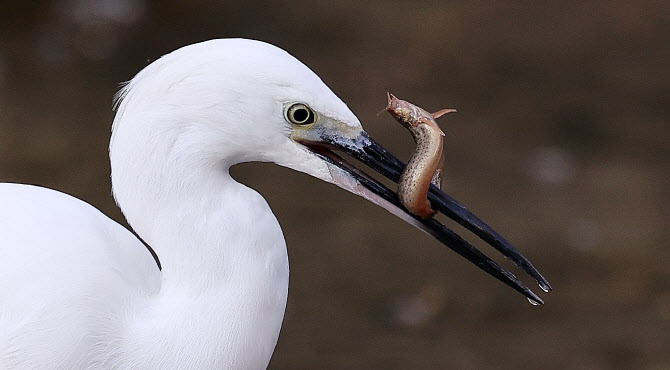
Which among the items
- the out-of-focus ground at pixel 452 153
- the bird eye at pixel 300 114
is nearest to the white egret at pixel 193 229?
the bird eye at pixel 300 114

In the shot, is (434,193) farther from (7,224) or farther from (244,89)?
(7,224)

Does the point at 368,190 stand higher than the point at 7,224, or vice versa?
the point at 368,190

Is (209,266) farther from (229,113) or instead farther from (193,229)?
(229,113)

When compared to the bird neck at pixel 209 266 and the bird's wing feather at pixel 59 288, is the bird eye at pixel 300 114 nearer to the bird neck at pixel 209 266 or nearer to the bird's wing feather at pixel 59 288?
the bird neck at pixel 209 266

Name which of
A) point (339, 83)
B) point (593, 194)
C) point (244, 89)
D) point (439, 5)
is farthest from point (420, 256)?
point (244, 89)

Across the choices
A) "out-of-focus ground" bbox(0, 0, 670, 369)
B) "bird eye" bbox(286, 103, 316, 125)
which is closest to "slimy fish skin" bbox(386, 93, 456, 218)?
"bird eye" bbox(286, 103, 316, 125)

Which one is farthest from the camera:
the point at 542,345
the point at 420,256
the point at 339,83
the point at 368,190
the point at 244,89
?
the point at 339,83

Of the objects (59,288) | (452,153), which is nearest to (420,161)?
(59,288)
